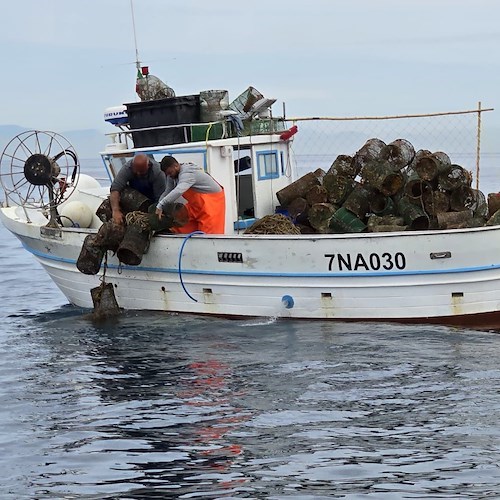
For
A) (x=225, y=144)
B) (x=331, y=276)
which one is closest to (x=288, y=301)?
(x=331, y=276)

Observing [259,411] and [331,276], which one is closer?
[259,411]

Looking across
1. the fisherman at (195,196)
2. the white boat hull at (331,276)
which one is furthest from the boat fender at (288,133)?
the white boat hull at (331,276)

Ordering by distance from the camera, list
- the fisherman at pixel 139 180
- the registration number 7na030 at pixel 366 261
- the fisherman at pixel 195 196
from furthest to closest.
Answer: the fisherman at pixel 139 180
the fisherman at pixel 195 196
the registration number 7na030 at pixel 366 261

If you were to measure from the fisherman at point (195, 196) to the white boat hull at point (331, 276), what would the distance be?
0.40 meters

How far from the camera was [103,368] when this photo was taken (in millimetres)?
10820

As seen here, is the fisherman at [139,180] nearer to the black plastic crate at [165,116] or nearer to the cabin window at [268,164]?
the black plastic crate at [165,116]

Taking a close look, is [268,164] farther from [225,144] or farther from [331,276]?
[331,276]

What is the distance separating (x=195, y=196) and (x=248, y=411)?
15.4 ft

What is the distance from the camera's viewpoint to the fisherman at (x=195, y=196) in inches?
500

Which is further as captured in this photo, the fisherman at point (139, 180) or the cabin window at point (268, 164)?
the cabin window at point (268, 164)

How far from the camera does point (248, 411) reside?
29.1 ft

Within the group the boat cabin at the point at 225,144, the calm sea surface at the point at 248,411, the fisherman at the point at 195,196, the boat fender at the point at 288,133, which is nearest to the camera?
the calm sea surface at the point at 248,411

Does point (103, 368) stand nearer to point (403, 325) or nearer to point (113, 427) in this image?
point (113, 427)

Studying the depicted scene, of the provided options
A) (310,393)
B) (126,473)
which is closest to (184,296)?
(310,393)
